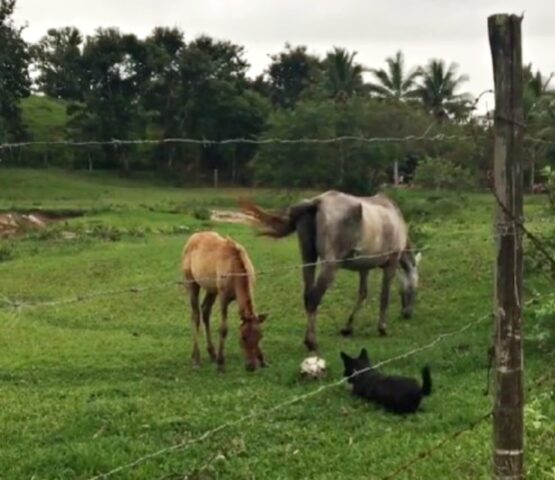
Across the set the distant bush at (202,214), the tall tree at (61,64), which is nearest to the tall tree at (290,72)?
the tall tree at (61,64)

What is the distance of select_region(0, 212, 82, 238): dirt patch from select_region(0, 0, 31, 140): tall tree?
12.0 metres

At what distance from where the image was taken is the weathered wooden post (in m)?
3.81

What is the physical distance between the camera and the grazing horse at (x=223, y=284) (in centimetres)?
947

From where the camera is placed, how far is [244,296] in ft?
31.2

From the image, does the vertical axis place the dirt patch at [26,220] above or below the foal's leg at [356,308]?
below

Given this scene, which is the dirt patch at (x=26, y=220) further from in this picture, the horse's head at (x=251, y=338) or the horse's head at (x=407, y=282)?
the horse's head at (x=251, y=338)

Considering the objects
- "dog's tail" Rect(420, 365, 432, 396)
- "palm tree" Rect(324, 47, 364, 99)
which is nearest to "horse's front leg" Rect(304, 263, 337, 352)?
"dog's tail" Rect(420, 365, 432, 396)

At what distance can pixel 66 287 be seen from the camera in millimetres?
17250

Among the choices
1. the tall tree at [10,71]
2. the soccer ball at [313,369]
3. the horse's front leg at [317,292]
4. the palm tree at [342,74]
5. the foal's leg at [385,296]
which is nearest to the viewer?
the soccer ball at [313,369]

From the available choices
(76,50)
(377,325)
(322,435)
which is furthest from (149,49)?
(322,435)

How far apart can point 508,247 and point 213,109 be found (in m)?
46.4

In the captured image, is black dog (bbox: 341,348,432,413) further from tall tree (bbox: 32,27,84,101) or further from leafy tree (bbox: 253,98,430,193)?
tall tree (bbox: 32,27,84,101)

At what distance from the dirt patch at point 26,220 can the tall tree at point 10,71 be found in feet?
39.4

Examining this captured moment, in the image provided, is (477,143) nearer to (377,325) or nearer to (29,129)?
(377,325)
